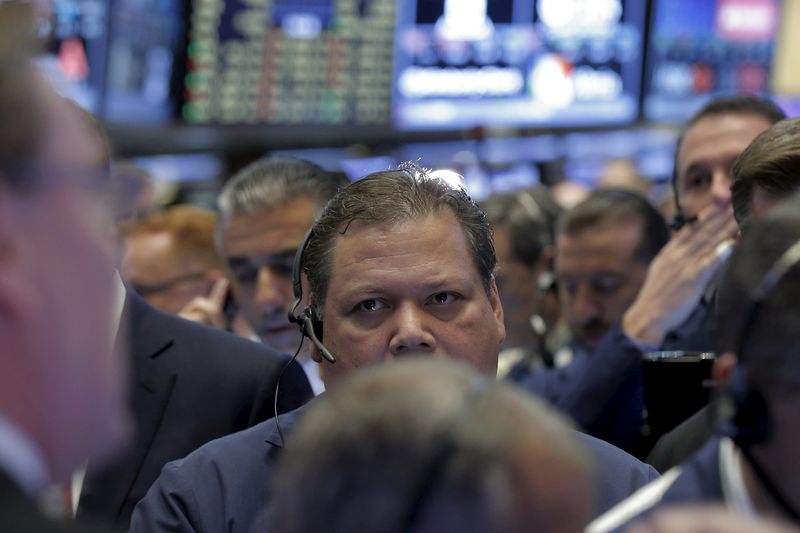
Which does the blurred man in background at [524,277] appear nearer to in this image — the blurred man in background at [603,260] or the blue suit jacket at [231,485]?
the blurred man in background at [603,260]

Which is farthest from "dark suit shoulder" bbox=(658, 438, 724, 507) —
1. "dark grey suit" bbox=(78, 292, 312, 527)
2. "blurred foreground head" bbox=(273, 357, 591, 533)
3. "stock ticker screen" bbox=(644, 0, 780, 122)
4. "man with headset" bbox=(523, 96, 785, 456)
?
"stock ticker screen" bbox=(644, 0, 780, 122)

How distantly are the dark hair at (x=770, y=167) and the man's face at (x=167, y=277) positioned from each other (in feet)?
6.85

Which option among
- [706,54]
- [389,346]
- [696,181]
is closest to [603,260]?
[696,181]

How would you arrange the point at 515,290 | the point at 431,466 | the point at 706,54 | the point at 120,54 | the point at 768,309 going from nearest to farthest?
1. the point at 431,466
2. the point at 768,309
3. the point at 515,290
4. the point at 120,54
5. the point at 706,54

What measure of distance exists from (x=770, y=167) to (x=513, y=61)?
15.2ft

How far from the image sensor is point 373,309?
2480 millimetres

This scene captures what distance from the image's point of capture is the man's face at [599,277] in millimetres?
4055

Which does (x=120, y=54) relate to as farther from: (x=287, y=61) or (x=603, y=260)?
(x=603, y=260)

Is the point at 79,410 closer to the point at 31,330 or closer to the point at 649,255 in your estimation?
the point at 31,330

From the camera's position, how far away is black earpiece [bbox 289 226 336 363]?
2.49 meters

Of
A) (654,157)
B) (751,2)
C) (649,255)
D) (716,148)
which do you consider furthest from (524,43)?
(716,148)

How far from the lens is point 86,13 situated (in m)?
5.94

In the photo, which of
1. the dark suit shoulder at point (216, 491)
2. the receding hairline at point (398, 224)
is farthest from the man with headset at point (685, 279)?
the dark suit shoulder at point (216, 491)

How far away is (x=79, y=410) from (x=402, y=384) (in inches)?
11.7
